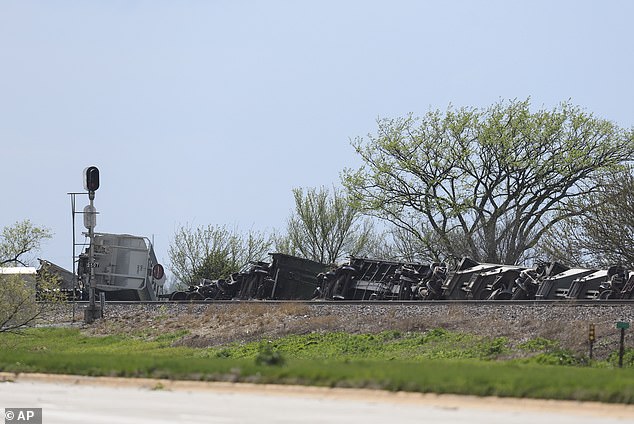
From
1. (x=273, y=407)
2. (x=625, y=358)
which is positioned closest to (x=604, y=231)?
(x=625, y=358)

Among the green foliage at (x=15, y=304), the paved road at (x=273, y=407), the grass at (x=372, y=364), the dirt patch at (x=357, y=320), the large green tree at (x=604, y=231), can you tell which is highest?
the large green tree at (x=604, y=231)

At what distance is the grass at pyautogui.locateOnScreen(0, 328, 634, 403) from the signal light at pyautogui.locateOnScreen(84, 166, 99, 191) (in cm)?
922

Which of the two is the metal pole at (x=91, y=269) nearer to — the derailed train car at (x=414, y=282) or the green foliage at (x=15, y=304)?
the green foliage at (x=15, y=304)

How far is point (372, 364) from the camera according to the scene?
1983 cm

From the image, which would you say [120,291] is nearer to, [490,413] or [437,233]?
[437,233]

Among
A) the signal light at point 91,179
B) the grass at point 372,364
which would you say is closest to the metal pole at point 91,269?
the signal light at point 91,179

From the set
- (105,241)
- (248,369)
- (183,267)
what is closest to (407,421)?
(248,369)

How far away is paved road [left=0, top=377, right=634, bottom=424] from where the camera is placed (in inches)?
515

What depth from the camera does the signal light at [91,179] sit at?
44.6 metres

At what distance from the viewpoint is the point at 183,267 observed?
82438mm

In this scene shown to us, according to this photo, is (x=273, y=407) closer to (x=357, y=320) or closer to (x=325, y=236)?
(x=357, y=320)

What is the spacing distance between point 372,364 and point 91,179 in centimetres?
2717

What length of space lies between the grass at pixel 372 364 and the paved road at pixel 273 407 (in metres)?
0.58

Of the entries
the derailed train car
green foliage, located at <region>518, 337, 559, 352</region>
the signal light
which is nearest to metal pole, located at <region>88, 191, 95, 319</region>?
the signal light
